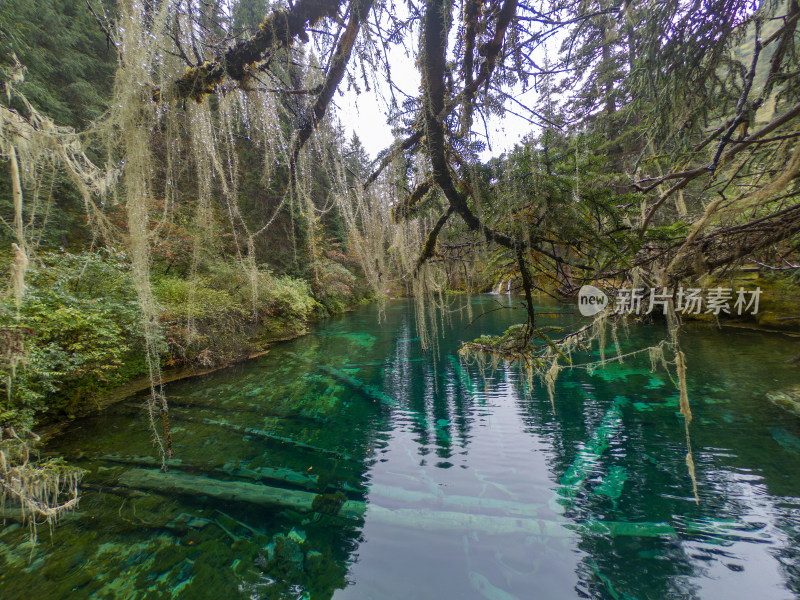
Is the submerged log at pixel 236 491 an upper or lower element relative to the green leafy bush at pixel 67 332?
lower

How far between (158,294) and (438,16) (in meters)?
8.49

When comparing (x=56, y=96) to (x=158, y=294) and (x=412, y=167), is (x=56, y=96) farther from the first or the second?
(x=412, y=167)

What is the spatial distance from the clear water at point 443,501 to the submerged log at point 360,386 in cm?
15

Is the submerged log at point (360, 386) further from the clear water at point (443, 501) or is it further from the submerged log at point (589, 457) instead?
the submerged log at point (589, 457)

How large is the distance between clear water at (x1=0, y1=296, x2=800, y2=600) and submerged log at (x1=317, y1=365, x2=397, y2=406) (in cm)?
15

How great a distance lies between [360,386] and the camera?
664cm

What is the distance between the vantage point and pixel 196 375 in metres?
7.04

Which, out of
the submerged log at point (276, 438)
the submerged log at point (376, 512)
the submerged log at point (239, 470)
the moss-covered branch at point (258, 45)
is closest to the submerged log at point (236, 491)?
the submerged log at point (376, 512)

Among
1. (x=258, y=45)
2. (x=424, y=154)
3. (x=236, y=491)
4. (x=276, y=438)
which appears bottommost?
(x=236, y=491)

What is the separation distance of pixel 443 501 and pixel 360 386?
12.0 feet

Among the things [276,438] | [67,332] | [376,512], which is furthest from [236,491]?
[67,332]

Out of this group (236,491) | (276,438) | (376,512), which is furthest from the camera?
(276,438)

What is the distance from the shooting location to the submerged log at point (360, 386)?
5977 millimetres

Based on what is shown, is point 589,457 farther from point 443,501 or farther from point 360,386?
point 360,386
